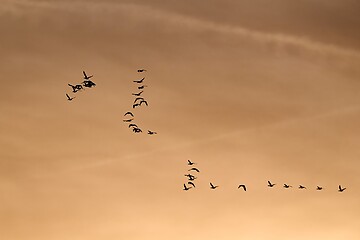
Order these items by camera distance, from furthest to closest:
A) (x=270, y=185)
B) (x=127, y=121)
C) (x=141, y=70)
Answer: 1. (x=270, y=185)
2. (x=127, y=121)
3. (x=141, y=70)

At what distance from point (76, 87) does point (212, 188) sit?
1190 inches

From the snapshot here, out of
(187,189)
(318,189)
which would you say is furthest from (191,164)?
(318,189)

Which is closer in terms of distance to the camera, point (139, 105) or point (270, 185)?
point (139, 105)

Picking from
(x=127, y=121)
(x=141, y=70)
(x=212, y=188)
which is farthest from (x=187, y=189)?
(x=141, y=70)

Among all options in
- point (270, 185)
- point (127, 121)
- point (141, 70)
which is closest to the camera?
point (141, 70)

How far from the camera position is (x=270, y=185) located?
146 metres

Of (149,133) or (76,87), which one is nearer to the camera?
(76,87)

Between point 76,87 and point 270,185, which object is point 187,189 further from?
point 76,87

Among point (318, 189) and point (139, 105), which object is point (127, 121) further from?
point (318, 189)

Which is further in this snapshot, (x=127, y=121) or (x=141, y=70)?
(x=127, y=121)

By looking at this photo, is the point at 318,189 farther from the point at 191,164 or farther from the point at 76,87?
the point at 76,87

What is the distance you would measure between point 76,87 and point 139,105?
8.30m

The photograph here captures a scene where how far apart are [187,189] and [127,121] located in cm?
1676

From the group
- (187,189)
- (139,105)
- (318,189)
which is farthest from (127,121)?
(318,189)
